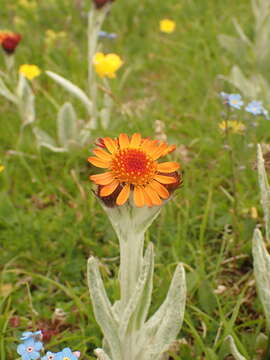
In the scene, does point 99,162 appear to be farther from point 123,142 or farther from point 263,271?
point 263,271

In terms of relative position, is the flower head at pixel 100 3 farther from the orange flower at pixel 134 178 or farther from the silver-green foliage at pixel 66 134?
the orange flower at pixel 134 178

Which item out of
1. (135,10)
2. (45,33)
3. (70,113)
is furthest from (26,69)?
(135,10)

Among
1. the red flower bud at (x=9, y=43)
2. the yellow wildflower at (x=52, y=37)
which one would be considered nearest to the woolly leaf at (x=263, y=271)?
the red flower bud at (x=9, y=43)

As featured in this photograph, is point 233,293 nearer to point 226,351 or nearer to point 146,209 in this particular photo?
point 226,351

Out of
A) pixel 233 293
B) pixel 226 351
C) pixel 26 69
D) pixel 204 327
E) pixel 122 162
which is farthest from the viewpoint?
pixel 26 69

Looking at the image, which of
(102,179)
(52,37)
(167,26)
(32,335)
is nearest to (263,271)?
(102,179)
